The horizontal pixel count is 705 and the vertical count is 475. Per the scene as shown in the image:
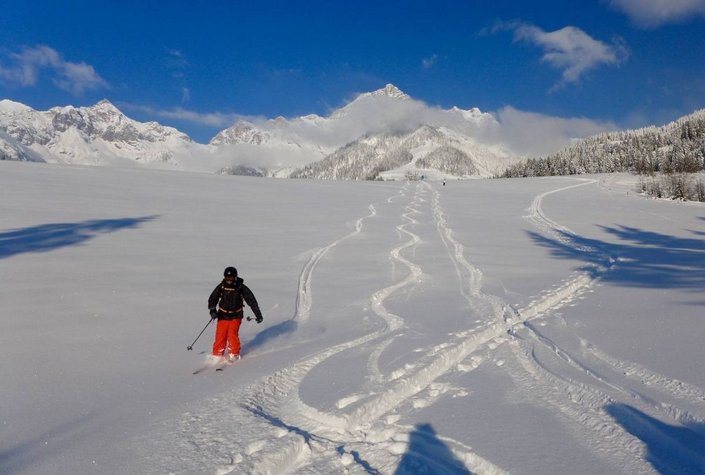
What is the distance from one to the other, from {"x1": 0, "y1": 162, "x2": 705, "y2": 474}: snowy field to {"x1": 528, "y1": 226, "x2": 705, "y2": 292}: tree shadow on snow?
14 cm

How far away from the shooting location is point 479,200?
135 ft

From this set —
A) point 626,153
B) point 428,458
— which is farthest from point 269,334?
point 626,153

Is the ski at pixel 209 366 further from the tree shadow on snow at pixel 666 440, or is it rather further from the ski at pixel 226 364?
the tree shadow on snow at pixel 666 440

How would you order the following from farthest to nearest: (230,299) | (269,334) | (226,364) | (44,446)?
(269,334)
(230,299)
(226,364)
(44,446)

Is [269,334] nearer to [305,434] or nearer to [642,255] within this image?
[305,434]

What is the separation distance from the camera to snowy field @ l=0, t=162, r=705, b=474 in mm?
4566

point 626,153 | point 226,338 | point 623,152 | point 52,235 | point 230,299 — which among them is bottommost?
point 226,338

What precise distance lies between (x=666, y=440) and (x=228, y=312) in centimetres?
632

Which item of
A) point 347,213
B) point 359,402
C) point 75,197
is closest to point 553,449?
point 359,402

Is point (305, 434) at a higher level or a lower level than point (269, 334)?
higher

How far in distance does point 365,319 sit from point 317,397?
152 inches

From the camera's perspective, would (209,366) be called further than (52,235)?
No

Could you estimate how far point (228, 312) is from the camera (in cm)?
783

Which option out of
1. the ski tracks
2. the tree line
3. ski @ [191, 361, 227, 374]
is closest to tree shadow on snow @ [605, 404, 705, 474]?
the ski tracks
